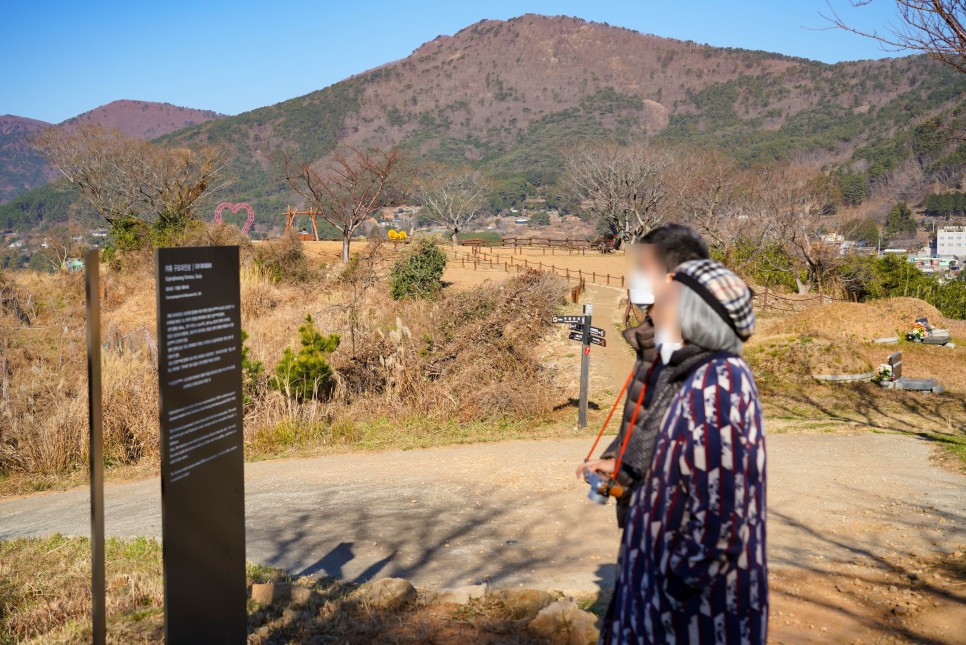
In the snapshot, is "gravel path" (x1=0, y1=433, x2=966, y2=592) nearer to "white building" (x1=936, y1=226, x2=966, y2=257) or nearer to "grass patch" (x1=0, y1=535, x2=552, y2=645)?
"grass patch" (x1=0, y1=535, x2=552, y2=645)

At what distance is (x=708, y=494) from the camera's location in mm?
2379

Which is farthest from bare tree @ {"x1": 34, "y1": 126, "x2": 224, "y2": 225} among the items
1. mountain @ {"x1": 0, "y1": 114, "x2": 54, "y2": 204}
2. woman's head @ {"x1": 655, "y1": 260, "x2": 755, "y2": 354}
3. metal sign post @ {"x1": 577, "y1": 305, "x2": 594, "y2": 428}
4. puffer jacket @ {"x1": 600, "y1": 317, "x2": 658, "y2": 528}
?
mountain @ {"x1": 0, "y1": 114, "x2": 54, "y2": 204}

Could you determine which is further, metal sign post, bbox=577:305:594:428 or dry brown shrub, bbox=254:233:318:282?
dry brown shrub, bbox=254:233:318:282

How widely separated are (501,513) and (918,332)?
14.0m

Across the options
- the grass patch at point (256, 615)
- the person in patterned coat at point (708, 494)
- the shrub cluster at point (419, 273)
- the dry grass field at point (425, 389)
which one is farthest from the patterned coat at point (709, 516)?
the shrub cluster at point (419, 273)

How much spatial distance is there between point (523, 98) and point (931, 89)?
7753 cm

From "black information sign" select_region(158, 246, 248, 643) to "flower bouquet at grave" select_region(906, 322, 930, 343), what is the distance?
694 inches

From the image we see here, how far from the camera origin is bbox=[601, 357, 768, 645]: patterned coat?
2.38 metres

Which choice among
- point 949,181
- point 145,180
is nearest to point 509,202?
point 949,181

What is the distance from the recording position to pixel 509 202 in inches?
3999

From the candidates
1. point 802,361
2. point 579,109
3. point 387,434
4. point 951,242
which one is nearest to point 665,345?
point 387,434

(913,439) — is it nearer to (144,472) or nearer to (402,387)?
(402,387)

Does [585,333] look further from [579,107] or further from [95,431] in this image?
[579,107]

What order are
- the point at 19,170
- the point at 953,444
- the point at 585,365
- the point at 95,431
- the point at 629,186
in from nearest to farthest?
1. the point at 95,431
2. the point at 953,444
3. the point at 585,365
4. the point at 629,186
5. the point at 19,170
